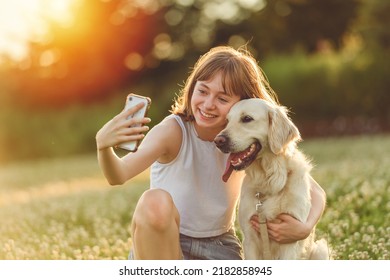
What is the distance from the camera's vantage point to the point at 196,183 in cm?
545

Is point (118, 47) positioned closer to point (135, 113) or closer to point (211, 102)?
point (211, 102)

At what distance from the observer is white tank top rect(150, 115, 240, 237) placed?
17.7ft

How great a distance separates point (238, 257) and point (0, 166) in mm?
20694

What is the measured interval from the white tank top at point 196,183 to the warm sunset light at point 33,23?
20.9 metres

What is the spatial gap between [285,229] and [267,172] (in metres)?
0.47

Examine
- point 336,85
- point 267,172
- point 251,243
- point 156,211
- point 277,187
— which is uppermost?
point 336,85

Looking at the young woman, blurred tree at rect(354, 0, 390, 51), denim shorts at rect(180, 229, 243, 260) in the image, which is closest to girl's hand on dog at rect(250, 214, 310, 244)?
the young woman

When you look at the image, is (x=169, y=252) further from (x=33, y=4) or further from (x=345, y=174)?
(x=33, y=4)

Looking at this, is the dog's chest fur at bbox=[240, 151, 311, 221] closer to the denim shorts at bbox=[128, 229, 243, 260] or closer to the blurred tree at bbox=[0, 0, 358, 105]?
the denim shorts at bbox=[128, 229, 243, 260]

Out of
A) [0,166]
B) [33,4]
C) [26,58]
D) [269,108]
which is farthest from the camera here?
[26,58]

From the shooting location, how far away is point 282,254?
525 cm

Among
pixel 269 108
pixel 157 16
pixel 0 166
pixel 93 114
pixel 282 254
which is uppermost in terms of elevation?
pixel 157 16

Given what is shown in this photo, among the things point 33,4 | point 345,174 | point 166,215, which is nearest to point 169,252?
point 166,215

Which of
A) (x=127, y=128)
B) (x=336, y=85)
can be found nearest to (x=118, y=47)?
(x=336, y=85)
